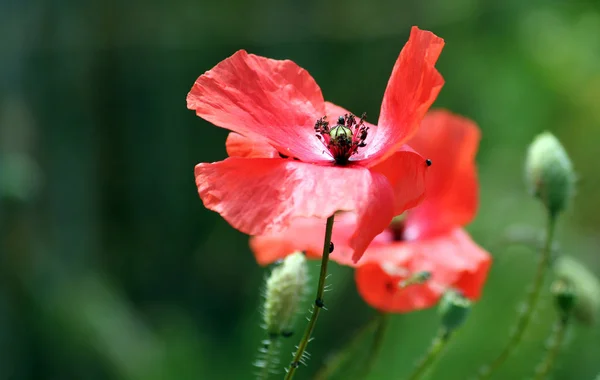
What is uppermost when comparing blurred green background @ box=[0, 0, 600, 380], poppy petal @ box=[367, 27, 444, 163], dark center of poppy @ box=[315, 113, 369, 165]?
poppy petal @ box=[367, 27, 444, 163]

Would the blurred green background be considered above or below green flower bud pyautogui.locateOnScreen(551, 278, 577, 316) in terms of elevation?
below

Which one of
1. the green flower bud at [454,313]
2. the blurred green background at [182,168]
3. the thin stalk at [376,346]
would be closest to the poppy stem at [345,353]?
the thin stalk at [376,346]

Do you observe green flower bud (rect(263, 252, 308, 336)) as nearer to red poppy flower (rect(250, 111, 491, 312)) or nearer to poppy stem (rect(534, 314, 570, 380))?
red poppy flower (rect(250, 111, 491, 312))

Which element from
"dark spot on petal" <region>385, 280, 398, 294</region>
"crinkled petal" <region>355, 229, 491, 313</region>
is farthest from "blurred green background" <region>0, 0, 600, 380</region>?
"dark spot on petal" <region>385, 280, 398, 294</region>

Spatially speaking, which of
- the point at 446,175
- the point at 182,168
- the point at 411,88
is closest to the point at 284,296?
the point at 411,88

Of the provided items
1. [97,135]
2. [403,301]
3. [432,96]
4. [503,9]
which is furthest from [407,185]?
[503,9]

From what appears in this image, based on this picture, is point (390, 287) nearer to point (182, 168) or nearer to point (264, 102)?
point (264, 102)
